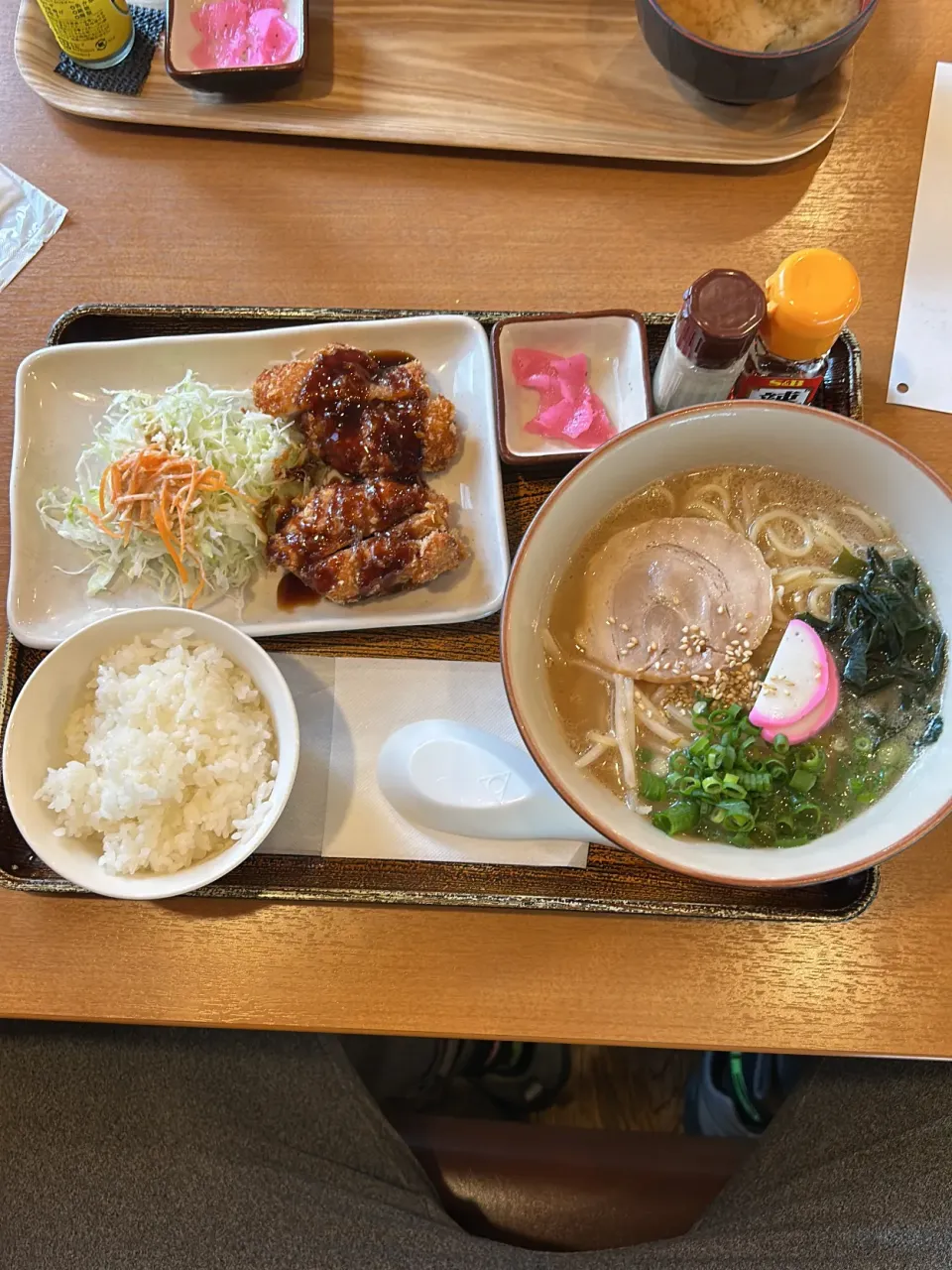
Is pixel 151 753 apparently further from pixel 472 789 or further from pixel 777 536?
pixel 777 536

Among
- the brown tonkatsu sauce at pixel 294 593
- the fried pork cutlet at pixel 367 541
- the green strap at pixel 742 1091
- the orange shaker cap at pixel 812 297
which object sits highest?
the orange shaker cap at pixel 812 297

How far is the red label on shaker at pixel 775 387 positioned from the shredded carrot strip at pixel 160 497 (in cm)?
90

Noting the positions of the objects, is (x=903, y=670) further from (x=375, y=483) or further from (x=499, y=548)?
(x=375, y=483)

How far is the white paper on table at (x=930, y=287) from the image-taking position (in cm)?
167

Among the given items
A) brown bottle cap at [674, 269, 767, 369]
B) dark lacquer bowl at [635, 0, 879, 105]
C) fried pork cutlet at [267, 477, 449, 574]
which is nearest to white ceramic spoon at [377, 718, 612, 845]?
fried pork cutlet at [267, 477, 449, 574]

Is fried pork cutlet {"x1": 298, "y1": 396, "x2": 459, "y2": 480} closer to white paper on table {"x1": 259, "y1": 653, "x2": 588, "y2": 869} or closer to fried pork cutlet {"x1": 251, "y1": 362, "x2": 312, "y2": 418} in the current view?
fried pork cutlet {"x1": 251, "y1": 362, "x2": 312, "y2": 418}

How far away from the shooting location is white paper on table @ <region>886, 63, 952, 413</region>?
1675 millimetres

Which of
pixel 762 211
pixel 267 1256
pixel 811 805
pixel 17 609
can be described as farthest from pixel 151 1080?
pixel 762 211

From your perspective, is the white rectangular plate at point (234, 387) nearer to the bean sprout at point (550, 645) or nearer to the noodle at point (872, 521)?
the bean sprout at point (550, 645)

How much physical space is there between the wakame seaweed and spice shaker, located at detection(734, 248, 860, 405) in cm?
33

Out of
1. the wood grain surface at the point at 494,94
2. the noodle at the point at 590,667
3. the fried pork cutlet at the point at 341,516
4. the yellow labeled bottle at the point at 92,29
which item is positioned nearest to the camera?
the noodle at the point at 590,667

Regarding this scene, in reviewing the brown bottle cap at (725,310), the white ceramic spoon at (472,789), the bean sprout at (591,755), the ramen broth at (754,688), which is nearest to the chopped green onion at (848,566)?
the ramen broth at (754,688)

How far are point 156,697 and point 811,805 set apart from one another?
1021 mm

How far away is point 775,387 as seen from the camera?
148cm
